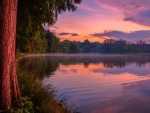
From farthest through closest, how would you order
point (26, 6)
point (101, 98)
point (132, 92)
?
point (132, 92) → point (101, 98) → point (26, 6)

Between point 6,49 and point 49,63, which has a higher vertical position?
point 6,49

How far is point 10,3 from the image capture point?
5859 millimetres

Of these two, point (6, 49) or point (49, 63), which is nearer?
point (6, 49)

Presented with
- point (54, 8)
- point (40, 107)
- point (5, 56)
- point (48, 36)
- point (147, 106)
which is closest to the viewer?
point (5, 56)

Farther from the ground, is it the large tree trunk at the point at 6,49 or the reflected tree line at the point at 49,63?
the large tree trunk at the point at 6,49

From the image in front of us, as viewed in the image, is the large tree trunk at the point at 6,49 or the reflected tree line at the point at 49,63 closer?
the large tree trunk at the point at 6,49

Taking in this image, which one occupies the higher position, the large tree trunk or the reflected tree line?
the large tree trunk

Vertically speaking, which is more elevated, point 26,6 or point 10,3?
point 26,6

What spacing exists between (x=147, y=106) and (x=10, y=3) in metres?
9.26

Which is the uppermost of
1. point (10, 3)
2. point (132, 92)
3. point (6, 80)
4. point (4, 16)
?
point (10, 3)

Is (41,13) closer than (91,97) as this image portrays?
Yes

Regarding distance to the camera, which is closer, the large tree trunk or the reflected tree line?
the large tree trunk

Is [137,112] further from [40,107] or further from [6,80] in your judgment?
[6,80]

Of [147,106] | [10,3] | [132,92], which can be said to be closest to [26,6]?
[10,3]
